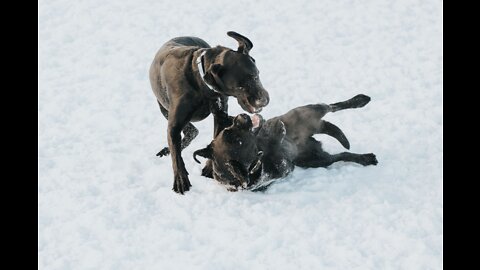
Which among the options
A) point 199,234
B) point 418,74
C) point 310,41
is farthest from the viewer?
point 310,41

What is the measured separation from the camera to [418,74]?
6363 millimetres

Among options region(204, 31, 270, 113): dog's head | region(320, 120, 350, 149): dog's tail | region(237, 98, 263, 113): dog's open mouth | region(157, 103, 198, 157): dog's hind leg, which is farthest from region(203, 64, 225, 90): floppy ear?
region(320, 120, 350, 149): dog's tail

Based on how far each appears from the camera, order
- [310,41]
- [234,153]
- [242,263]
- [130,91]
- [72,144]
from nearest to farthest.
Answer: [242,263] → [234,153] → [72,144] → [130,91] → [310,41]

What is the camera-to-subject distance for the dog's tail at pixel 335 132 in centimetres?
500

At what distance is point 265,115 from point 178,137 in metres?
1.74

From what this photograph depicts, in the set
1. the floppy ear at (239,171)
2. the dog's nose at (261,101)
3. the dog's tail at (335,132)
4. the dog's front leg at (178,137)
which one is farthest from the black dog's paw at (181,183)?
the dog's tail at (335,132)

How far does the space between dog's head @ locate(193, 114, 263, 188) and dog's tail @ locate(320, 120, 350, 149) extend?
879 millimetres

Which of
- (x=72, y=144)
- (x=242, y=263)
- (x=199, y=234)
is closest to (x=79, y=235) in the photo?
(x=199, y=234)

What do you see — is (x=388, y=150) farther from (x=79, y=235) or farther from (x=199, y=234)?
(x=79, y=235)

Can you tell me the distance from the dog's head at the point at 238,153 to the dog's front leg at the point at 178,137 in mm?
231

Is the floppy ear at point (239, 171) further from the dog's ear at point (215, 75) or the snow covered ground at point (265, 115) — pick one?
the dog's ear at point (215, 75)

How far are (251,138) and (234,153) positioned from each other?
8.3 inches

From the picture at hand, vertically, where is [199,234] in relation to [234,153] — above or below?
below

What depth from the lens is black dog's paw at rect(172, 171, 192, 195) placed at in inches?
182
